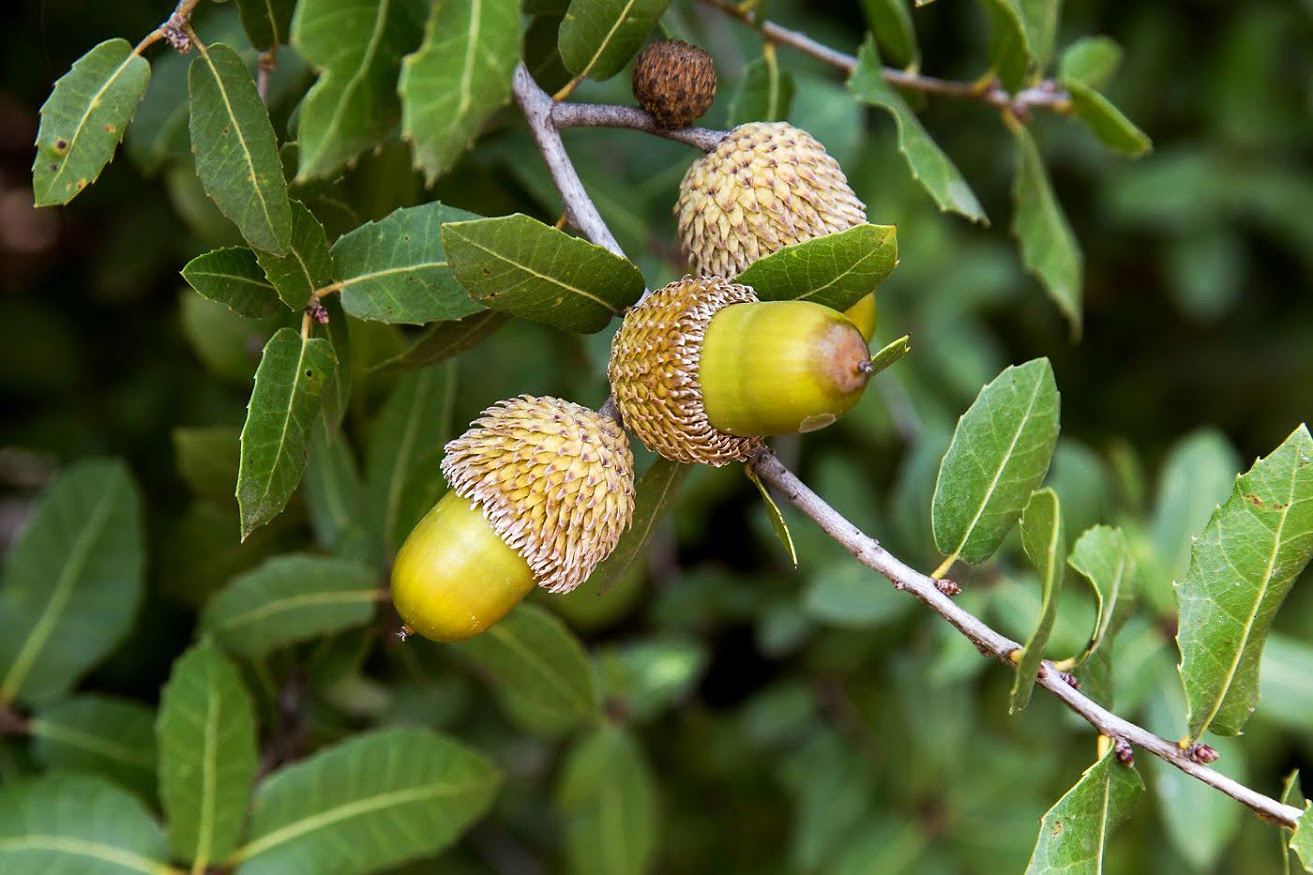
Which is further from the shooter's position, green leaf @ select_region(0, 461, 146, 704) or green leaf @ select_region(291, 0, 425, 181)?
green leaf @ select_region(0, 461, 146, 704)

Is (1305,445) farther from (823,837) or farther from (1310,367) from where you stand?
(1310,367)

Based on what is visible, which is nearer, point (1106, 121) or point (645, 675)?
point (1106, 121)

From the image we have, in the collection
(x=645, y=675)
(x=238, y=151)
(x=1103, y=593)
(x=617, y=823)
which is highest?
Result: (x=238, y=151)

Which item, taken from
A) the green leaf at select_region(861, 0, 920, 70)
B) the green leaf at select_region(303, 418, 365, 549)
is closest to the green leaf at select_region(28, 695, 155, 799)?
the green leaf at select_region(303, 418, 365, 549)

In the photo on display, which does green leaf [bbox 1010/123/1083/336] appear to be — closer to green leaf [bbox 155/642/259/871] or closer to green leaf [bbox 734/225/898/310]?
green leaf [bbox 734/225/898/310]

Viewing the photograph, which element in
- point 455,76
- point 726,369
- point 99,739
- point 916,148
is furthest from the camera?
point 99,739

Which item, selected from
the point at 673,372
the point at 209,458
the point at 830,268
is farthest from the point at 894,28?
the point at 209,458

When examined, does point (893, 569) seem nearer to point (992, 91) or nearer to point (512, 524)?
point (512, 524)
